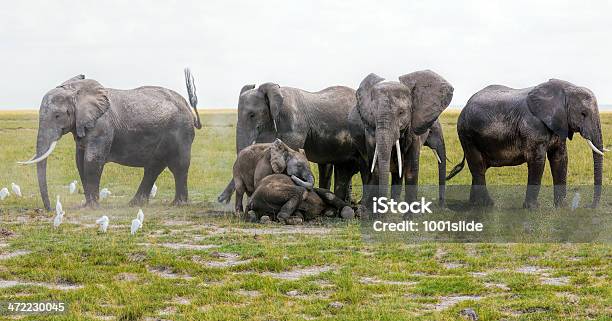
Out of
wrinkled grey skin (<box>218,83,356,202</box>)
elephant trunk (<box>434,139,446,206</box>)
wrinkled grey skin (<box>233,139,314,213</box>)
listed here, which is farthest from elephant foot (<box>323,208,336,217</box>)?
elephant trunk (<box>434,139,446,206</box>)

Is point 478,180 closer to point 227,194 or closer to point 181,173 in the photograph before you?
point 227,194

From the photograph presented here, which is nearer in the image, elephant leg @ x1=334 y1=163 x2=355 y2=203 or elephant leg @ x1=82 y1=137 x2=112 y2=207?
elephant leg @ x1=82 y1=137 x2=112 y2=207

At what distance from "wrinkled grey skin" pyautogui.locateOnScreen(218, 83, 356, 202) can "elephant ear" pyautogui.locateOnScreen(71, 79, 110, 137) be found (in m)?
2.93

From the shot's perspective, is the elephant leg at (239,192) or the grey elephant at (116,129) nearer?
the elephant leg at (239,192)

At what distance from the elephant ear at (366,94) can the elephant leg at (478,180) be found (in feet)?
10.6

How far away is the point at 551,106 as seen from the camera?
60.1ft

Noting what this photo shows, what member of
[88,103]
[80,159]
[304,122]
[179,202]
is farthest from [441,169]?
[80,159]

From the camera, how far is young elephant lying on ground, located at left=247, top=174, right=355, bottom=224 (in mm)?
16641

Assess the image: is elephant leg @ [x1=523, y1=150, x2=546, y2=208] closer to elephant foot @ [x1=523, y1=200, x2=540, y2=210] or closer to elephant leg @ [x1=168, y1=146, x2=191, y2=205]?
elephant foot @ [x1=523, y1=200, x2=540, y2=210]

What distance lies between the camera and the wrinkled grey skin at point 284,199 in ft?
54.6

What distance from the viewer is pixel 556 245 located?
1430cm

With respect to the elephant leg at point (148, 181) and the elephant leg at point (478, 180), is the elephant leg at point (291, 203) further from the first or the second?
the elephant leg at point (148, 181)

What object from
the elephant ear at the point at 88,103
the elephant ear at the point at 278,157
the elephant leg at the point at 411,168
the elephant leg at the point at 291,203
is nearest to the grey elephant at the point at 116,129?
the elephant ear at the point at 88,103

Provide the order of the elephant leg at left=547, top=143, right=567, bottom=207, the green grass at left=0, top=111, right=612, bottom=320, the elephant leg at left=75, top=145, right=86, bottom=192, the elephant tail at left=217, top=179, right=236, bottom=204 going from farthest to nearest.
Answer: the elephant tail at left=217, top=179, right=236, bottom=204 → the elephant leg at left=75, top=145, right=86, bottom=192 → the elephant leg at left=547, top=143, right=567, bottom=207 → the green grass at left=0, top=111, right=612, bottom=320
